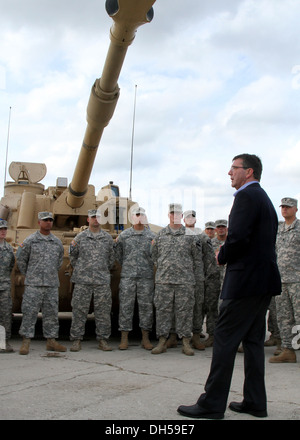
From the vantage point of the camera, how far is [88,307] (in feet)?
20.4

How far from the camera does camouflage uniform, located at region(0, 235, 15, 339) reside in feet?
20.4

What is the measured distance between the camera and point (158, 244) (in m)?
6.30

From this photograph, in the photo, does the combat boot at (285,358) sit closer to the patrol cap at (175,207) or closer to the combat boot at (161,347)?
the combat boot at (161,347)

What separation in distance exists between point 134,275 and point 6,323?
1.70 meters

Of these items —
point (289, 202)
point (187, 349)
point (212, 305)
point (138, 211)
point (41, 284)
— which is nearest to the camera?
point (289, 202)

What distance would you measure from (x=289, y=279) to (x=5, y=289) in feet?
11.2

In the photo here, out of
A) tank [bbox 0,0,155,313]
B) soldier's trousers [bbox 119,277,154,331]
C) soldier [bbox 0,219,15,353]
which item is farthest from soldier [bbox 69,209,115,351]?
soldier [bbox 0,219,15,353]

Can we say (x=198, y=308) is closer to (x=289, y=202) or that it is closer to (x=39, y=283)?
(x=289, y=202)

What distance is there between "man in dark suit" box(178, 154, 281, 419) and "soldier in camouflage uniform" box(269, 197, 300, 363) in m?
2.21

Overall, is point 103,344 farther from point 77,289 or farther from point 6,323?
point 6,323

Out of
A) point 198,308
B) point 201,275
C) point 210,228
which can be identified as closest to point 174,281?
point 201,275

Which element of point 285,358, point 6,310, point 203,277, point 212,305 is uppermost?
point 203,277
